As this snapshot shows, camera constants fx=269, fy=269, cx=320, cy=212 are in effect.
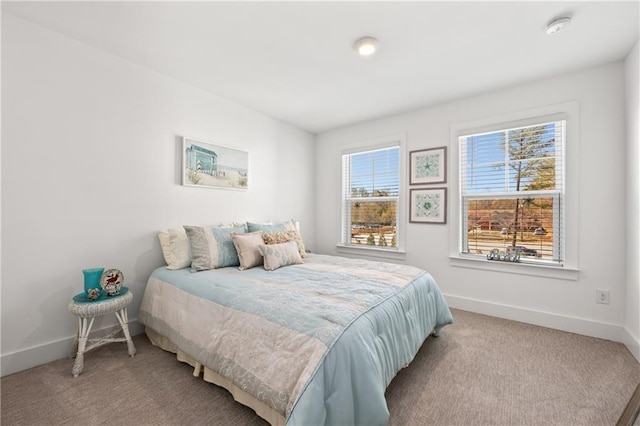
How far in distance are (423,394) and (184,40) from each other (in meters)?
3.20

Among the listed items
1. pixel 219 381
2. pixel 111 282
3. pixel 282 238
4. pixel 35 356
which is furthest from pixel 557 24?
pixel 35 356

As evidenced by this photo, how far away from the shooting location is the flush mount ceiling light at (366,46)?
2168 mm

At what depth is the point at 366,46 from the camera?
2217 millimetres

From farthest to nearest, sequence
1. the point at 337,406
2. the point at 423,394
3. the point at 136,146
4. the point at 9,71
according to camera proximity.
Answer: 1. the point at 136,146
2. the point at 9,71
3. the point at 423,394
4. the point at 337,406

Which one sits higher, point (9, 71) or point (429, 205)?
point (9, 71)

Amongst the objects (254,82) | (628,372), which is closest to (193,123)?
(254,82)

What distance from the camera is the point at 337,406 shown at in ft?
4.00

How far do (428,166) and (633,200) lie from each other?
1.83 metres

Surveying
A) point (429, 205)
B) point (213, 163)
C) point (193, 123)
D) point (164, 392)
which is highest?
point (193, 123)

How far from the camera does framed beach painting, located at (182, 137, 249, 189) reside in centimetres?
294

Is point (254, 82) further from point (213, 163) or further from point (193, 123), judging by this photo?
point (213, 163)

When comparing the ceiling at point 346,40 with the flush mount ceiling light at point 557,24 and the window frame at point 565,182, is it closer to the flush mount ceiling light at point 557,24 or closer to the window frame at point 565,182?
the flush mount ceiling light at point 557,24

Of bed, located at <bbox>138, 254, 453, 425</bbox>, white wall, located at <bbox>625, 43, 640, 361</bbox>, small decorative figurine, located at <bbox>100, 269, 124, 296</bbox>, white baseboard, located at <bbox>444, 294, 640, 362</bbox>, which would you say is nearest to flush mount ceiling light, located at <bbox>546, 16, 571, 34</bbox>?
white wall, located at <bbox>625, 43, 640, 361</bbox>

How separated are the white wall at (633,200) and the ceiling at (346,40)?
273 millimetres
